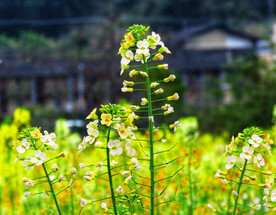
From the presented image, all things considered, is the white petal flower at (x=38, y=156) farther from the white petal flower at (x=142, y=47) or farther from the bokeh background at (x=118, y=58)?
the bokeh background at (x=118, y=58)

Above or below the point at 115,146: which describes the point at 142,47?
above

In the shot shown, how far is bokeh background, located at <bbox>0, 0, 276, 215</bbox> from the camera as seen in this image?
15.2 meters

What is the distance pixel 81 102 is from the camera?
30.9 m

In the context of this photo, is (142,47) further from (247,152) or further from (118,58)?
(118,58)

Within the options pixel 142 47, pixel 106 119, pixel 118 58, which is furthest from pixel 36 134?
pixel 118 58

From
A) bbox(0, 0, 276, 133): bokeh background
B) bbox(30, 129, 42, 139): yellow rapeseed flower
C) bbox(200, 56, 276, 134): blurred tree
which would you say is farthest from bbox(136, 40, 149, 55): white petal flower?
bbox(0, 0, 276, 133): bokeh background

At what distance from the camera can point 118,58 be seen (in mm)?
25500

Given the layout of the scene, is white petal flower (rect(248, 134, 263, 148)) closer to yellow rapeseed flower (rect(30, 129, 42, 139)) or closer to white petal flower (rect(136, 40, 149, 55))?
white petal flower (rect(136, 40, 149, 55))

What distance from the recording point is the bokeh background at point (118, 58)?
15.2 m

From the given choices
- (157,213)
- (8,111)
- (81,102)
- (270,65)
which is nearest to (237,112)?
(270,65)

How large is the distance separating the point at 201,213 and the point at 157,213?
42 centimetres

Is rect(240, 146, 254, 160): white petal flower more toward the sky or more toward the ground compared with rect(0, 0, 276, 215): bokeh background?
more toward the sky

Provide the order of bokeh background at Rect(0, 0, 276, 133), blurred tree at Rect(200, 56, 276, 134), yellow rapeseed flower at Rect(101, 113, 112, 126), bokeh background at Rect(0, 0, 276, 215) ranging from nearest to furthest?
yellow rapeseed flower at Rect(101, 113, 112, 126) → blurred tree at Rect(200, 56, 276, 134) → bokeh background at Rect(0, 0, 276, 215) → bokeh background at Rect(0, 0, 276, 133)

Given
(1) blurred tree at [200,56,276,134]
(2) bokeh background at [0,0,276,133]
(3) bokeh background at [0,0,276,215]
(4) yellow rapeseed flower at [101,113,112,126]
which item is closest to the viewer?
(4) yellow rapeseed flower at [101,113,112,126]
